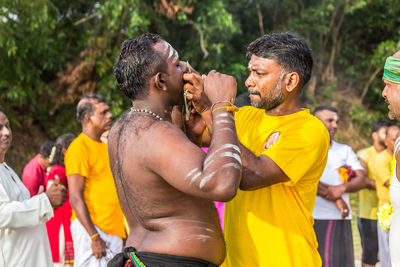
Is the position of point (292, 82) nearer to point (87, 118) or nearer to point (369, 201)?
point (87, 118)

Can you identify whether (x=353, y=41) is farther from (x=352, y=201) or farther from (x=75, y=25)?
(x=75, y=25)

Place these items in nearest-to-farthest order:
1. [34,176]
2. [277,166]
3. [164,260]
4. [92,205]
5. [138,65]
→ [164,260] < [138,65] < [277,166] < [92,205] < [34,176]

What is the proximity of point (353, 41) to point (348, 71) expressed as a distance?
4.64 feet

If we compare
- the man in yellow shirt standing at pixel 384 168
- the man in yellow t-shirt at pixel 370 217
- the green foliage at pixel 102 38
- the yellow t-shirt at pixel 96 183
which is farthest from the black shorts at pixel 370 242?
the yellow t-shirt at pixel 96 183

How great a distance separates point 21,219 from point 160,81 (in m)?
1.83

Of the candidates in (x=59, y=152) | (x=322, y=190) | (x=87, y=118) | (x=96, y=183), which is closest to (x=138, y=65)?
(x=96, y=183)

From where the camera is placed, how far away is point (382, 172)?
624cm

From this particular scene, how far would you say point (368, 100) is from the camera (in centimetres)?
1714

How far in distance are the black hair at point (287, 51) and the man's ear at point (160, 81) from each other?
0.71m

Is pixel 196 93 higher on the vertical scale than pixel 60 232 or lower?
higher

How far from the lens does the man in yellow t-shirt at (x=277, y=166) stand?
8.13ft

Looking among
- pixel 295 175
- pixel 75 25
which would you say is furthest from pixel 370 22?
pixel 295 175

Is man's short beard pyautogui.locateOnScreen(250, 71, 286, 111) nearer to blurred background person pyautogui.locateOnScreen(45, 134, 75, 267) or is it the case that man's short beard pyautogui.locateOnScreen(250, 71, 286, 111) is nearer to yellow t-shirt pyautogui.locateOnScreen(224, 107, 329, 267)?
yellow t-shirt pyautogui.locateOnScreen(224, 107, 329, 267)

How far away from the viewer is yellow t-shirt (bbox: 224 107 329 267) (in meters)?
2.49
